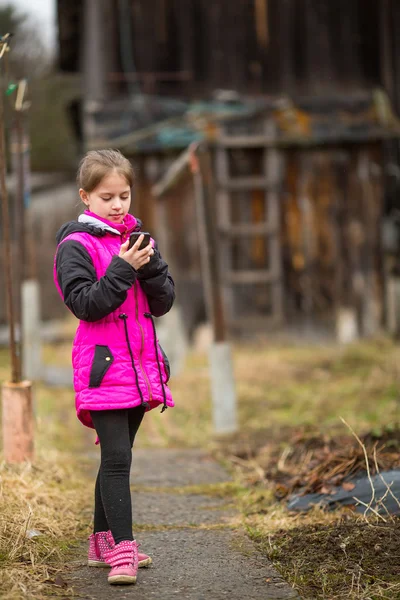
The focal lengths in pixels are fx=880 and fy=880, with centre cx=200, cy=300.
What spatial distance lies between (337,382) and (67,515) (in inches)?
151

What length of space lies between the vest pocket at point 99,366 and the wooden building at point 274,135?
6263 mm

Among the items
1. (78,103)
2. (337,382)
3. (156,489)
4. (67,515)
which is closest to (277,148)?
(337,382)

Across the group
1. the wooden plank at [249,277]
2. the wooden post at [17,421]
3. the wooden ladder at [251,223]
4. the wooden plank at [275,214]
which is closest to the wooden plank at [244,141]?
the wooden ladder at [251,223]

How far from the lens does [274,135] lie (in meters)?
9.06

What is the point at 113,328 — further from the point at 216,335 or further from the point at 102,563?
the point at 216,335

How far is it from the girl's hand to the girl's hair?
0.82 ft

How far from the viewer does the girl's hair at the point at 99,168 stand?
2807 mm

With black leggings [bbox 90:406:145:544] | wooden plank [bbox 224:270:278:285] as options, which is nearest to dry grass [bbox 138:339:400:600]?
black leggings [bbox 90:406:145:544]

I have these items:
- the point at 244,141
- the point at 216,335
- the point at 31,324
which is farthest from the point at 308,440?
the point at 244,141

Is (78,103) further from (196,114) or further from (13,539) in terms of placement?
(13,539)

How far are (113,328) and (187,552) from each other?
84 cm

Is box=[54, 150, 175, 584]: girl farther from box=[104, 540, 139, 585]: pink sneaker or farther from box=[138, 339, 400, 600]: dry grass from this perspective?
box=[138, 339, 400, 600]: dry grass

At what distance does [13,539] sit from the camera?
114 inches

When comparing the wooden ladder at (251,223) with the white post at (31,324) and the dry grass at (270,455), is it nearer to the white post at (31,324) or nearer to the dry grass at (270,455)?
the dry grass at (270,455)
